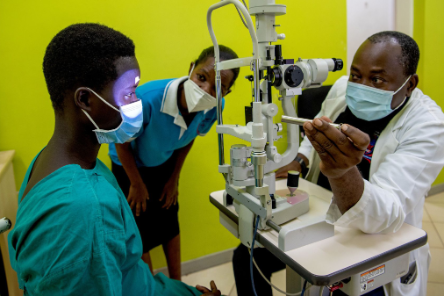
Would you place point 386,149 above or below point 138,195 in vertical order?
above

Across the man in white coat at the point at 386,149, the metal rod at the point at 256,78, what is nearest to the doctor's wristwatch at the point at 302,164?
the man in white coat at the point at 386,149

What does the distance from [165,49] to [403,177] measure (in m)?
1.35

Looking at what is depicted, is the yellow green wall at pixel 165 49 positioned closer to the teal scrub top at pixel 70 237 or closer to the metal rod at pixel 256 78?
the metal rod at pixel 256 78

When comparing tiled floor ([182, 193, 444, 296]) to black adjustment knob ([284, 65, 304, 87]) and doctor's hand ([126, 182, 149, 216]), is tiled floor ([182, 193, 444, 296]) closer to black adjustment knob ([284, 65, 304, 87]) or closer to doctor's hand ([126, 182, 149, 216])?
doctor's hand ([126, 182, 149, 216])

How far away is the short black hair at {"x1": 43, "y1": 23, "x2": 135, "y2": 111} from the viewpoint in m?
0.74

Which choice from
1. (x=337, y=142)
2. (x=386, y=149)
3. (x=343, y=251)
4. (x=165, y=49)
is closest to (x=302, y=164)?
(x=386, y=149)

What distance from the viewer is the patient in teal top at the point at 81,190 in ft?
2.05

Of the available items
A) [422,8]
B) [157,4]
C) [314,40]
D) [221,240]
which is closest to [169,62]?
[157,4]

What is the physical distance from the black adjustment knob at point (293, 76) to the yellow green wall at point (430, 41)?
2365mm

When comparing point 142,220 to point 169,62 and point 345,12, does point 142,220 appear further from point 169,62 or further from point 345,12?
point 345,12

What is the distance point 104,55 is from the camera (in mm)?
764

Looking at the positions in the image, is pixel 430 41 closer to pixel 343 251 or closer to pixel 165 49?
pixel 165 49

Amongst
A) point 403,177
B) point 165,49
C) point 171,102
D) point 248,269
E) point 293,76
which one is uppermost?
point 165,49

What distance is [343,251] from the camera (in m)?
0.90
